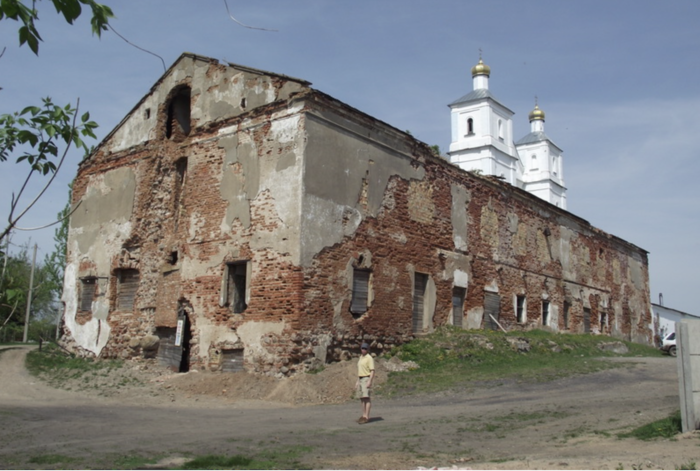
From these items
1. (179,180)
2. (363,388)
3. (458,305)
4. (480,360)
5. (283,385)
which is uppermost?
(179,180)

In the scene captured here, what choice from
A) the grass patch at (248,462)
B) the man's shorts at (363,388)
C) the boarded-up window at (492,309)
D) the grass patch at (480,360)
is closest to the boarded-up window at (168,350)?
the grass patch at (480,360)

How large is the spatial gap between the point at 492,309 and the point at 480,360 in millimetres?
5520

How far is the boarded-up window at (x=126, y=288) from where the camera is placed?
19.9 metres

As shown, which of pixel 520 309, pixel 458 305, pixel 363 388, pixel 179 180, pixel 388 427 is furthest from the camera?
pixel 520 309

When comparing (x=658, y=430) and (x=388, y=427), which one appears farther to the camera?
(x=388, y=427)

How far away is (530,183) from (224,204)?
2379 inches

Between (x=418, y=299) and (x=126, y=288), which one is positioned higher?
(x=126, y=288)

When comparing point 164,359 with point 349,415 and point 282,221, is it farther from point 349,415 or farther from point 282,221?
point 349,415

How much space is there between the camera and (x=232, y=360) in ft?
54.6

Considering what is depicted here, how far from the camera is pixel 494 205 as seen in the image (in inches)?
939

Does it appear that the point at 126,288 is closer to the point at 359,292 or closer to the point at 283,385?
the point at 359,292

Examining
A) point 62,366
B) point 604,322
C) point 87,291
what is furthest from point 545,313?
point 62,366

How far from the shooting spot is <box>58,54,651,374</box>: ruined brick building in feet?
53.3

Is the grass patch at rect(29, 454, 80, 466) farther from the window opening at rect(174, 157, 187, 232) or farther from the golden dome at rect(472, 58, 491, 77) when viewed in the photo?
the golden dome at rect(472, 58, 491, 77)
